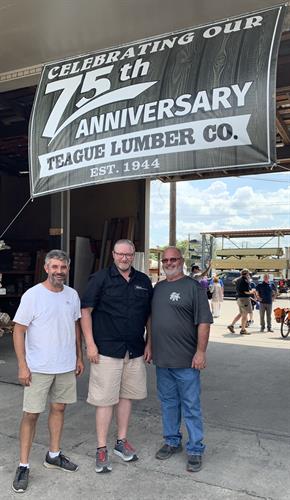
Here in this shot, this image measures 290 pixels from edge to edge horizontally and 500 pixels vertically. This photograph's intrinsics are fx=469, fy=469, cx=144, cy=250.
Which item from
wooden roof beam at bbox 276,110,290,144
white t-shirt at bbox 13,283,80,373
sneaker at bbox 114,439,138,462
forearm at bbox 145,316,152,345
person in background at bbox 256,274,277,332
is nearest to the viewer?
white t-shirt at bbox 13,283,80,373

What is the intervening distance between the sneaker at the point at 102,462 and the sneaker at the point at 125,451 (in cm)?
19

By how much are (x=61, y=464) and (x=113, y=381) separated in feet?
2.50

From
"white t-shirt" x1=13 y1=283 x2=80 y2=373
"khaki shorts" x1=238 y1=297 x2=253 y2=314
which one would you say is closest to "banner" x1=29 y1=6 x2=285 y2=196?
"white t-shirt" x1=13 y1=283 x2=80 y2=373

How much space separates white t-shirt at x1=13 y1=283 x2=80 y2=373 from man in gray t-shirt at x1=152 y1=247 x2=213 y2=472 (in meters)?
0.78

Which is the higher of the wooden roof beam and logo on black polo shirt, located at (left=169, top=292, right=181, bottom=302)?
the wooden roof beam

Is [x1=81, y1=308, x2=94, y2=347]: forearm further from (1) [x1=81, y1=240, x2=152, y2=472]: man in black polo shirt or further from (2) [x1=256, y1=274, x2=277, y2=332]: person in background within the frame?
(2) [x1=256, y1=274, x2=277, y2=332]: person in background

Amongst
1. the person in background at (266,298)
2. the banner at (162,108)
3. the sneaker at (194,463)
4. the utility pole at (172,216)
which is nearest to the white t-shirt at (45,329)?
the sneaker at (194,463)

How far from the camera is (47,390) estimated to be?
3557 millimetres

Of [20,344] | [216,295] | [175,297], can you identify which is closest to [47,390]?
[20,344]

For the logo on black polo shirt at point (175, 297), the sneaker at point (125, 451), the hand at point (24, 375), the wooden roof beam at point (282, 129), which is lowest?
the sneaker at point (125, 451)

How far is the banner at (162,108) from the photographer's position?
12.5 ft

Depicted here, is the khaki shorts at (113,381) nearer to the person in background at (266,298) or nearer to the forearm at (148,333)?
the forearm at (148,333)

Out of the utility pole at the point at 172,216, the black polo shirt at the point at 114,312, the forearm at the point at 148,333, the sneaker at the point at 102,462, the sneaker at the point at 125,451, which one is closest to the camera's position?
the sneaker at the point at 102,462

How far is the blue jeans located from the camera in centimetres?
378
